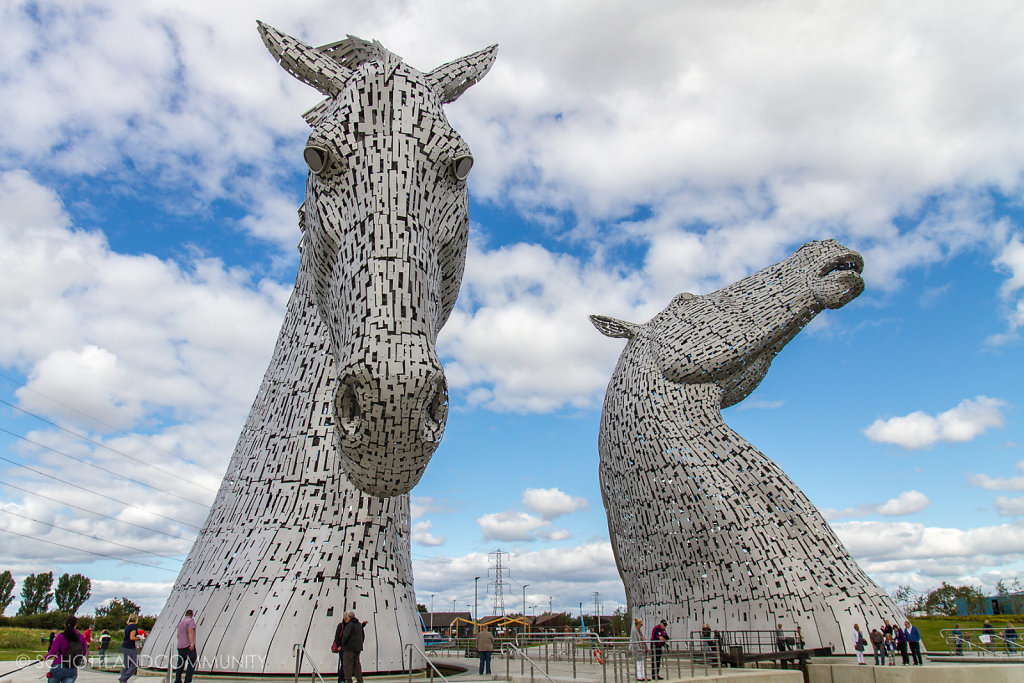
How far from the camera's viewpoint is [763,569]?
11.2 m

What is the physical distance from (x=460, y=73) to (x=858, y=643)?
998cm

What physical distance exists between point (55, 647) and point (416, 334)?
148 inches

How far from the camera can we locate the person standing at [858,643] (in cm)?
985

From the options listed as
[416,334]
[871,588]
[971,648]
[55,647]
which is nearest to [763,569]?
[871,588]

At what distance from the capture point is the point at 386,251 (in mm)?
4719

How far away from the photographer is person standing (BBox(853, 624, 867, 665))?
9.85 m

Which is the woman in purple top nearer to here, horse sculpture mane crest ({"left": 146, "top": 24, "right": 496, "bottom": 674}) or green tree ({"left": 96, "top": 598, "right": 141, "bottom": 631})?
horse sculpture mane crest ({"left": 146, "top": 24, "right": 496, "bottom": 674})

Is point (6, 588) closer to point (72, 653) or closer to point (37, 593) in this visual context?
point (37, 593)

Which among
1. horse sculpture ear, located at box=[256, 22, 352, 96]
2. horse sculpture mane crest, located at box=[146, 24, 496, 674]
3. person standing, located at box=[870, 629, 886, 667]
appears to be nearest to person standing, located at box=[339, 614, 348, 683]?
horse sculpture mane crest, located at box=[146, 24, 496, 674]

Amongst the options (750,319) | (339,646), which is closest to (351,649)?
(339,646)

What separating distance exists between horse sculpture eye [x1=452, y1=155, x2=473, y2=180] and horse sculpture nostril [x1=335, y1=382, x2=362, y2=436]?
2112mm

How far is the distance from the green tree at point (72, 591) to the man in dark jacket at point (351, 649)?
5156 centimetres

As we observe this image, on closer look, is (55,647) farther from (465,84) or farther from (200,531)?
(465,84)

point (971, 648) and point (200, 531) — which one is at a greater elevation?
point (200, 531)
